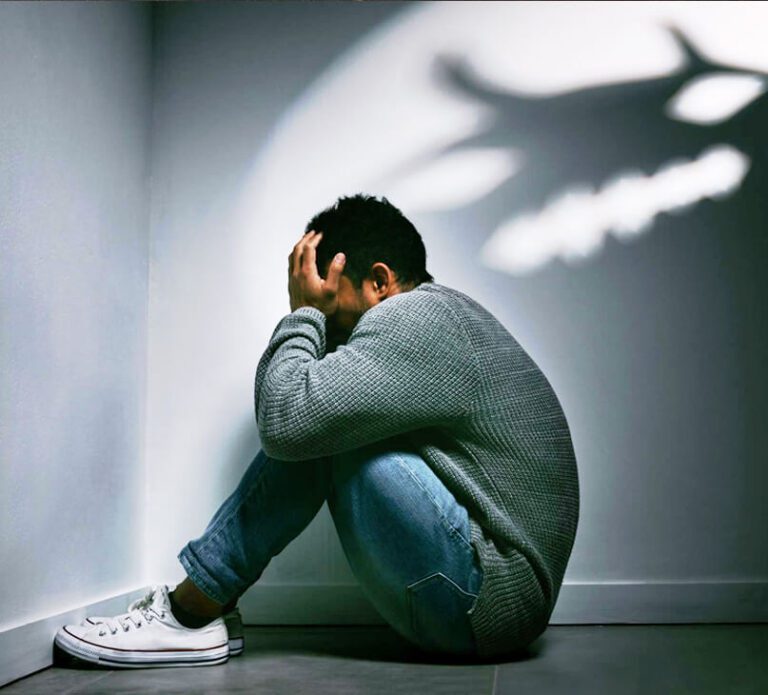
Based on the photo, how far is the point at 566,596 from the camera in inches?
77.3

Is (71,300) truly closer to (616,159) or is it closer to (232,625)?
(232,625)

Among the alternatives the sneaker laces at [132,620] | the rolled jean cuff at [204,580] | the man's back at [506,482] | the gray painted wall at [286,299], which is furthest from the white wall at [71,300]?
the man's back at [506,482]

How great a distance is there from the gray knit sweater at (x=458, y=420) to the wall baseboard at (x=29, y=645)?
45 cm

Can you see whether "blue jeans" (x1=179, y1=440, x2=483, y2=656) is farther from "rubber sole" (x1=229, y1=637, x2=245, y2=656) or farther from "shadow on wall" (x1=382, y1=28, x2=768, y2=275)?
"shadow on wall" (x1=382, y1=28, x2=768, y2=275)

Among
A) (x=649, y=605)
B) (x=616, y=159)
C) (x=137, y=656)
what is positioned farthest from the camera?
(x=616, y=159)

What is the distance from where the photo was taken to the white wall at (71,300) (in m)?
1.45

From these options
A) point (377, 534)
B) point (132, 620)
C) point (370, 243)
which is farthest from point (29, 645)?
point (370, 243)

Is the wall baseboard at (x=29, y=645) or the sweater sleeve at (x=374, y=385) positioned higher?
the sweater sleeve at (x=374, y=385)

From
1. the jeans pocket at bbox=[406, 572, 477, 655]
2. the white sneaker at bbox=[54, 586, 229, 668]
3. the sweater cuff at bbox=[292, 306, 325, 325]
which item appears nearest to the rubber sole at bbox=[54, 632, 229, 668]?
the white sneaker at bbox=[54, 586, 229, 668]

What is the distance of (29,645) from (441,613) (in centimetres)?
60

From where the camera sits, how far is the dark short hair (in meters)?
1.61

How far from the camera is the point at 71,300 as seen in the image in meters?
1.68

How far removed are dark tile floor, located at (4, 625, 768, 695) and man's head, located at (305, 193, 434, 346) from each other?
0.52m

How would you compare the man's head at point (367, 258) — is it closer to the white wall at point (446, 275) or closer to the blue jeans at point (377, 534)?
the blue jeans at point (377, 534)
